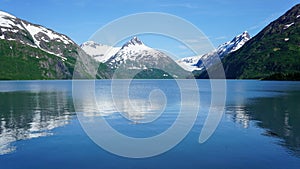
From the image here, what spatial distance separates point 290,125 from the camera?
1737 inches

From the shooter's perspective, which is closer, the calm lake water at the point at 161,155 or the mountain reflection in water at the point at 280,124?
the calm lake water at the point at 161,155

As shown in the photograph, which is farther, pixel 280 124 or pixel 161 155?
pixel 280 124

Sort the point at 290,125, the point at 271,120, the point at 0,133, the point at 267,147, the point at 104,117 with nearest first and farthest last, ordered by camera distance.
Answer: the point at 267,147
the point at 0,133
the point at 290,125
the point at 271,120
the point at 104,117

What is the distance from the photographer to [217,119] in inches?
2010

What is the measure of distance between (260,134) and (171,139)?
11364 mm

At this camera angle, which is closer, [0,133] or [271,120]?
[0,133]

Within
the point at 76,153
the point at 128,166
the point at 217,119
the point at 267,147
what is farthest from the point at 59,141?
the point at 217,119

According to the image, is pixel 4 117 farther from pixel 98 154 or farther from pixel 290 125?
pixel 290 125

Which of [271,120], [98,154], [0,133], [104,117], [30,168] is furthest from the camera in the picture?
[104,117]

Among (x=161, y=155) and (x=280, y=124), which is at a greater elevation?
(x=280, y=124)

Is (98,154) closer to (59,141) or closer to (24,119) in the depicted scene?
(59,141)

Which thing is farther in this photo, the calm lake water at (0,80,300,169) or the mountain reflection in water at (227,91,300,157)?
the mountain reflection in water at (227,91,300,157)

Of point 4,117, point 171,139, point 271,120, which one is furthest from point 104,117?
point 271,120

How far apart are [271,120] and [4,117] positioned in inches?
1732
